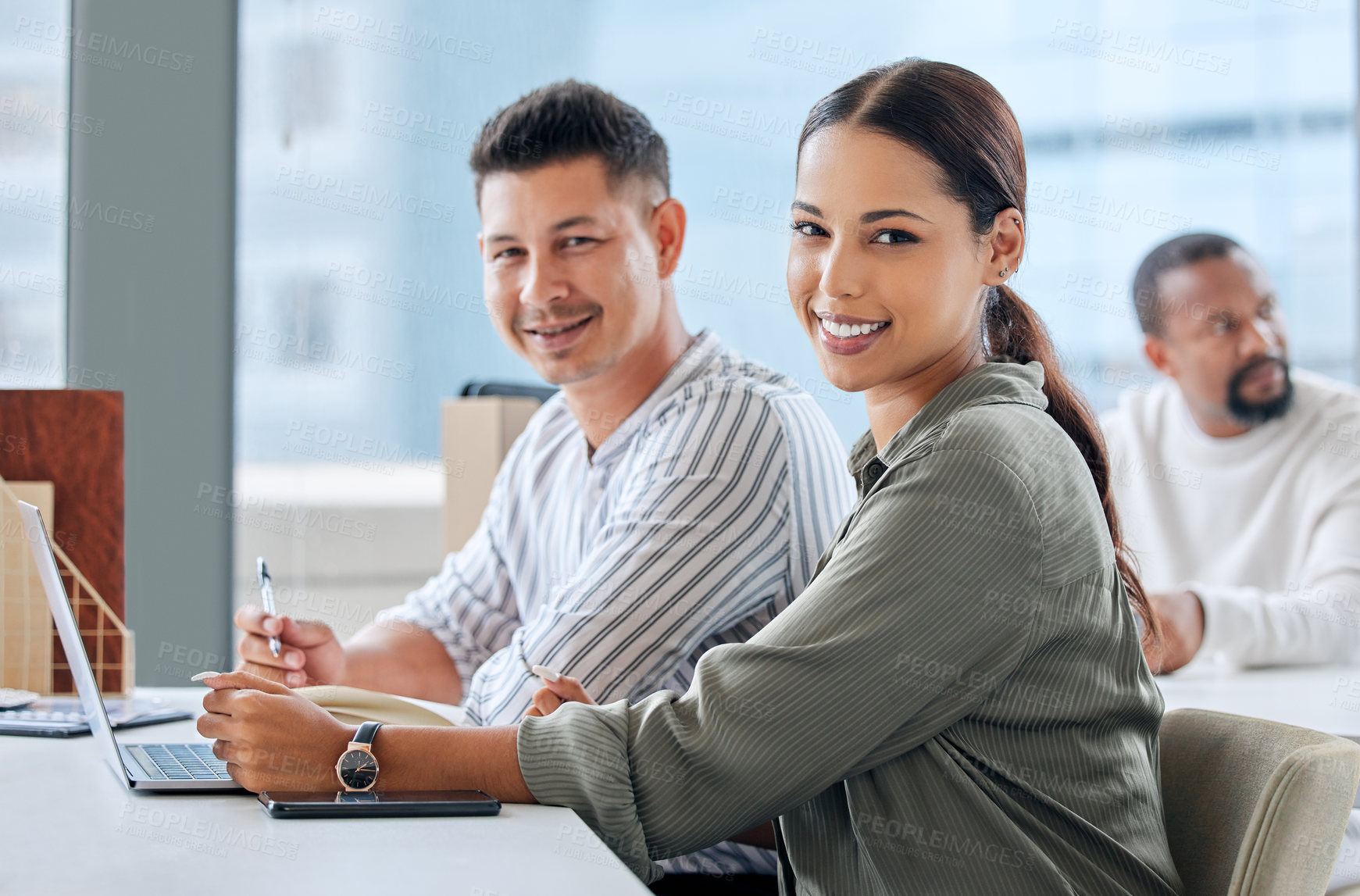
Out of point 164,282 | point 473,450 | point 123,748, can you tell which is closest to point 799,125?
point 473,450

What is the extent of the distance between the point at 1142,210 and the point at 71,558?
3.06 m

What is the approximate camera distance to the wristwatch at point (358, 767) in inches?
35.8

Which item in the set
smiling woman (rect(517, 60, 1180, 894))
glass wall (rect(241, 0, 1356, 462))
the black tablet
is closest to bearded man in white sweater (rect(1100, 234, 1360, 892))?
glass wall (rect(241, 0, 1356, 462))

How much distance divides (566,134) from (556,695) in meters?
0.84

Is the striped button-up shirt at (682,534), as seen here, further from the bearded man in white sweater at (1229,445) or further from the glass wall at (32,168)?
the glass wall at (32,168)

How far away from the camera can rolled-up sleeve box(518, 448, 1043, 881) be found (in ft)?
2.84

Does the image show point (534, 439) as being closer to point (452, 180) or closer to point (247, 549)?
point (247, 549)

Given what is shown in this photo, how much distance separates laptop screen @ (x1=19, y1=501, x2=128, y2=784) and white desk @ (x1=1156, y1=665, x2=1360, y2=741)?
120 cm

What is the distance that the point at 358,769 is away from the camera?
0.91m

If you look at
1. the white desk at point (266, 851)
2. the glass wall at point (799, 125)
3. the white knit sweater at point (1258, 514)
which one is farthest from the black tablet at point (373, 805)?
the glass wall at point (799, 125)

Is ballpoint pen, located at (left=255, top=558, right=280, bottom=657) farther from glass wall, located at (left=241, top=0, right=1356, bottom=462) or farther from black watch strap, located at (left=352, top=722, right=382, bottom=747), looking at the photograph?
glass wall, located at (left=241, top=0, right=1356, bottom=462)

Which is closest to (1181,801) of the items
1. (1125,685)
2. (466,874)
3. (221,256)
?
(1125,685)

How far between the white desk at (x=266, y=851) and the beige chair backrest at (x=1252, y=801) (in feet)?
1.63

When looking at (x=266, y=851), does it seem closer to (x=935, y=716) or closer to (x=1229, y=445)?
(x=935, y=716)
